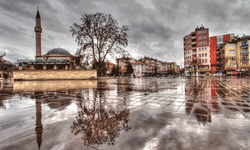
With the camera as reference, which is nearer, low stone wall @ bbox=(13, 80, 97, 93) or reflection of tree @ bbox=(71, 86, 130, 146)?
reflection of tree @ bbox=(71, 86, 130, 146)

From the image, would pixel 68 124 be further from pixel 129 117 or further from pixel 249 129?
pixel 249 129

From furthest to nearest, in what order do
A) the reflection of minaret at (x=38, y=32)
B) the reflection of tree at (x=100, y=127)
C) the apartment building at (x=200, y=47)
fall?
the apartment building at (x=200, y=47) → the reflection of minaret at (x=38, y=32) → the reflection of tree at (x=100, y=127)

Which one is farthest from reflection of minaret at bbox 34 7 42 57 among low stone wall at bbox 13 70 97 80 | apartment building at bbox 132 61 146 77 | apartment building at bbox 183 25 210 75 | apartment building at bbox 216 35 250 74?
apartment building at bbox 216 35 250 74

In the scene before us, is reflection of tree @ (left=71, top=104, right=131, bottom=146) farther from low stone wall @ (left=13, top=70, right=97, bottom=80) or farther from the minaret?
the minaret

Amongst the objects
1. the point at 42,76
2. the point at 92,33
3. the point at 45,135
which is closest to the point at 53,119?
the point at 45,135

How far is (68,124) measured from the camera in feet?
9.21

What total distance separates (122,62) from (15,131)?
87.7 ft

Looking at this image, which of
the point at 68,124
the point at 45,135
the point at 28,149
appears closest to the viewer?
the point at 28,149

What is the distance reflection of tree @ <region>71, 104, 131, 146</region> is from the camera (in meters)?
2.14

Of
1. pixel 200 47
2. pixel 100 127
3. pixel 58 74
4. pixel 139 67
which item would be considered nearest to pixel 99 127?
pixel 100 127

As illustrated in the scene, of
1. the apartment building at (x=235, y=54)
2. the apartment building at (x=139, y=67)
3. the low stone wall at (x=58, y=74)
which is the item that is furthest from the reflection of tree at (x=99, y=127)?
the apartment building at (x=139, y=67)

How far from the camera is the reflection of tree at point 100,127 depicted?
2139 millimetres

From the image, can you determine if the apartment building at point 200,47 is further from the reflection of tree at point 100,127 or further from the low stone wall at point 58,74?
the reflection of tree at point 100,127

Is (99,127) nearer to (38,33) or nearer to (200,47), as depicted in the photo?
(38,33)
